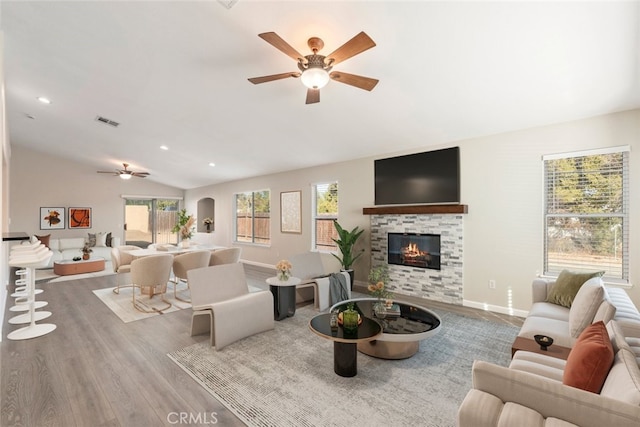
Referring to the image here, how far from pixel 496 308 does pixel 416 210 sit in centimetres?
186

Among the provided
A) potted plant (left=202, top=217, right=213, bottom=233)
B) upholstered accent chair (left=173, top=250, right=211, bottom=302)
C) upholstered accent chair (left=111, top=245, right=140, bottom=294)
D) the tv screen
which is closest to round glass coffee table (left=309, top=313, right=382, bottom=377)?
the tv screen

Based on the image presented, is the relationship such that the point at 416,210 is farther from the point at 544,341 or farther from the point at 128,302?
the point at 128,302

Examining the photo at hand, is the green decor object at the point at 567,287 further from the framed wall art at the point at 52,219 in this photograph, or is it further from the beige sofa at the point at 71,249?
the framed wall art at the point at 52,219

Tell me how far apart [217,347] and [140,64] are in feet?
11.2

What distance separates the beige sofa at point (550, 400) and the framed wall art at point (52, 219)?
1191 centimetres

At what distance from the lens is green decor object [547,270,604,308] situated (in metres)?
3.17

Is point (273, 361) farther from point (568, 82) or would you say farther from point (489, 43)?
point (568, 82)

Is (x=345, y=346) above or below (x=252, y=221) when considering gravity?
below

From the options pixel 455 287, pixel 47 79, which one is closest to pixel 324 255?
pixel 455 287

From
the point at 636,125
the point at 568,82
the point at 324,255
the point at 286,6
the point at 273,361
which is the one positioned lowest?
the point at 273,361

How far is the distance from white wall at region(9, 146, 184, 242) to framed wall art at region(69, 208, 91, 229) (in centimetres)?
13

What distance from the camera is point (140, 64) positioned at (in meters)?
3.55

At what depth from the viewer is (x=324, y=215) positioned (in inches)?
265

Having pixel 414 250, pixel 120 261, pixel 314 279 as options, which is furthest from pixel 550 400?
pixel 120 261
